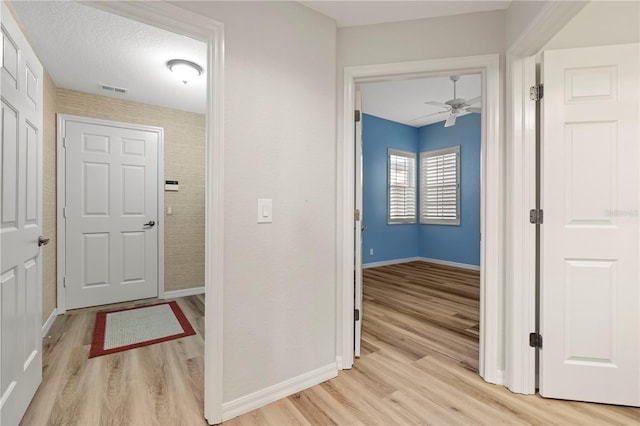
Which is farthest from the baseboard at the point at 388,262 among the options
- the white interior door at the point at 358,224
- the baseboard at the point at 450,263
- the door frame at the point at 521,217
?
the door frame at the point at 521,217

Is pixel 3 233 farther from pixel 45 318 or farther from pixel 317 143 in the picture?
pixel 45 318

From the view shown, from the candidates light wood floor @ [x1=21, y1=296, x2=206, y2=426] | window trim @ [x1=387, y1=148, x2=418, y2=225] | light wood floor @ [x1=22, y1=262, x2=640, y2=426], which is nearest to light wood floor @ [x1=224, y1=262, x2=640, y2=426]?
light wood floor @ [x1=22, y1=262, x2=640, y2=426]

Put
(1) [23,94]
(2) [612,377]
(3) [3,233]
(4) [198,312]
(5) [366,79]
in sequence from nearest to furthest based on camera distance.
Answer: (3) [3,233] → (1) [23,94] → (2) [612,377] → (5) [366,79] → (4) [198,312]

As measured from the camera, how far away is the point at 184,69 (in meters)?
2.84

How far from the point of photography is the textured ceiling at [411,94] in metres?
4.03

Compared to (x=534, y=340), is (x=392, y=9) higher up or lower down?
higher up

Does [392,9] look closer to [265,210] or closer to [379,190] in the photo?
[265,210]

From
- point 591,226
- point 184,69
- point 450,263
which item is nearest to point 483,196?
point 591,226

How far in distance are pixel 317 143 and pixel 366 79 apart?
0.61 metres

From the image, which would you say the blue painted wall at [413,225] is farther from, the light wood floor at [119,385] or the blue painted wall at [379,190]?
the light wood floor at [119,385]

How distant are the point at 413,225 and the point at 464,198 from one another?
114 cm

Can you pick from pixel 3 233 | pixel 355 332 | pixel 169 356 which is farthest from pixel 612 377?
pixel 3 233

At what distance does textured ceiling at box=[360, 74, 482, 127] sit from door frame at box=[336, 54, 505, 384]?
1607mm

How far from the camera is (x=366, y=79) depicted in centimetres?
211
